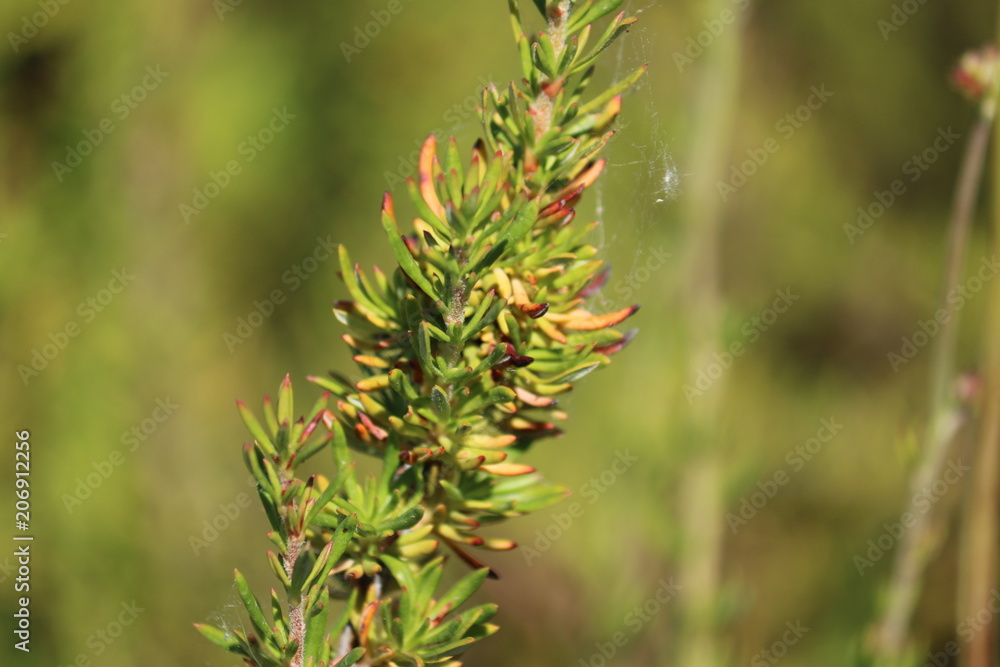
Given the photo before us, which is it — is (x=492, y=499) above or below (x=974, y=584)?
above

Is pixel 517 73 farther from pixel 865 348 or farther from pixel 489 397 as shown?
pixel 489 397

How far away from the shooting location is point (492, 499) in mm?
437

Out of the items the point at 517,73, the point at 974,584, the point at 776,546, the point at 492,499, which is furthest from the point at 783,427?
the point at 492,499

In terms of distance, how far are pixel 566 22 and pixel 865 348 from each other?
4.98 feet
